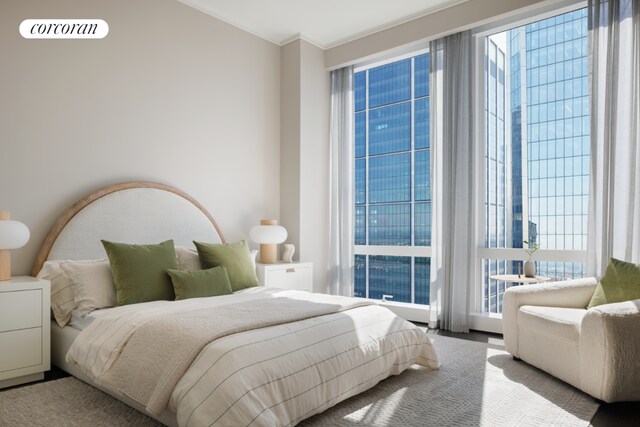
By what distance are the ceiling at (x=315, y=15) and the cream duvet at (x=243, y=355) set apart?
2.86m

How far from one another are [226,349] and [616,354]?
200cm

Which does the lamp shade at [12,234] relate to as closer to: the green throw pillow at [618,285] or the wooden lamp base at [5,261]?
the wooden lamp base at [5,261]

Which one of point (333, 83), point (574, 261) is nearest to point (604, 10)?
point (574, 261)

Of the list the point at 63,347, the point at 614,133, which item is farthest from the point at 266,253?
the point at 614,133

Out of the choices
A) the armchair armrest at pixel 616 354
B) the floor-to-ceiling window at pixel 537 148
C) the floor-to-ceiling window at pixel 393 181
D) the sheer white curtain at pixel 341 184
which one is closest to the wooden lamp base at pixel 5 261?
the sheer white curtain at pixel 341 184

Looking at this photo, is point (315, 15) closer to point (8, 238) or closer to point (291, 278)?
point (291, 278)

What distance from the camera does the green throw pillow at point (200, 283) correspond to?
10.2 feet

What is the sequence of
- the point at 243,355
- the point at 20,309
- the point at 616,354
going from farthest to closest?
the point at 20,309 < the point at 616,354 < the point at 243,355

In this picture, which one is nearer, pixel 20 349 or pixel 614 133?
pixel 20 349

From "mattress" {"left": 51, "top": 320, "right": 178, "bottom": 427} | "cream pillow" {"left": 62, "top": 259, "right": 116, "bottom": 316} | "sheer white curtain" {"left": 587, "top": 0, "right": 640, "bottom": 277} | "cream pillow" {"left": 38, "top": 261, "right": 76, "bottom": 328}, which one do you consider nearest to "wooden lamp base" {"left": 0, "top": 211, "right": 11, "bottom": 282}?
"cream pillow" {"left": 38, "top": 261, "right": 76, "bottom": 328}

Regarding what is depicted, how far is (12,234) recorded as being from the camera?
2.85 metres

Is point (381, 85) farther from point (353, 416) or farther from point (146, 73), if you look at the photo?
point (353, 416)

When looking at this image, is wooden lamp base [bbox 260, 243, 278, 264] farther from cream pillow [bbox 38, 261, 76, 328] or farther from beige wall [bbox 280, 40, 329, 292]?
cream pillow [bbox 38, 261, 76, 328]

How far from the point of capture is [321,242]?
5.23 metres
